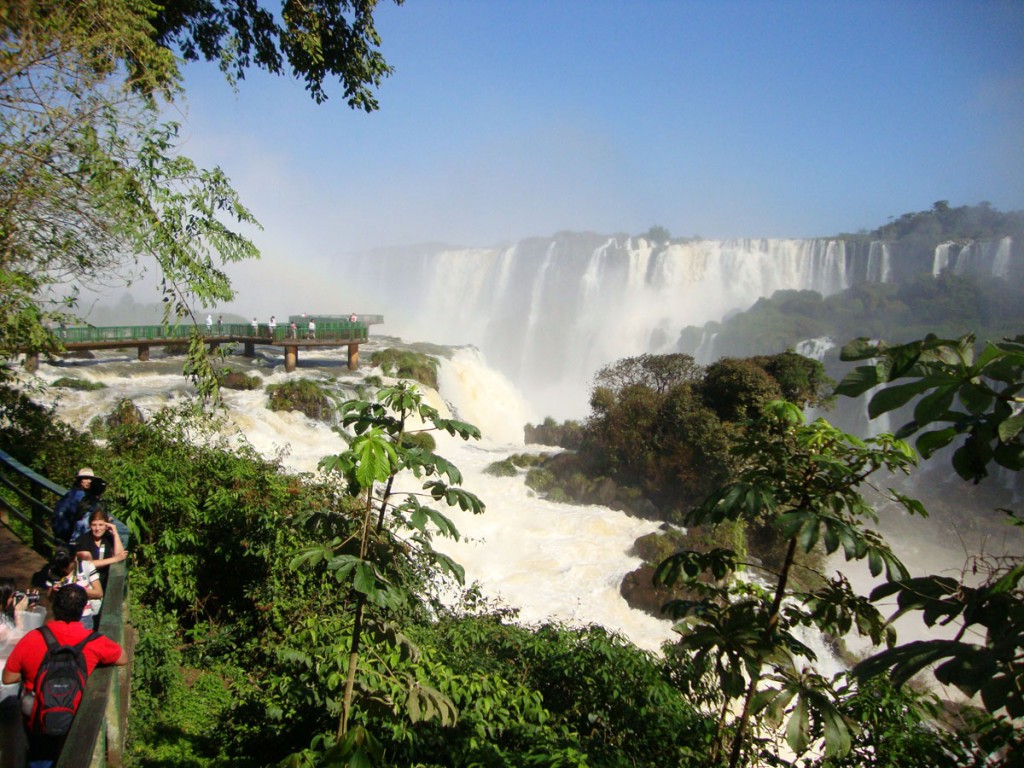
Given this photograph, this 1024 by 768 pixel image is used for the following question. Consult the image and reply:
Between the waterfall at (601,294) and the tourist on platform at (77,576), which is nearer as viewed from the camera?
the tourist on platform at (77,576)

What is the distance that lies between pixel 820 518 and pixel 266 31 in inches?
297

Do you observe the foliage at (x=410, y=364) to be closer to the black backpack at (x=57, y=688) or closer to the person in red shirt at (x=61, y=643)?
the person in red shirt at (x=61, y=643)

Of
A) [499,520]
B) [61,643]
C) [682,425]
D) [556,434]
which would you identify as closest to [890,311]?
[556,434]

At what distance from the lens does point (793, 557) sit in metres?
2.18

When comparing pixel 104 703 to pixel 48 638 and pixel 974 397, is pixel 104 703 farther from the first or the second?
pixel 974 397

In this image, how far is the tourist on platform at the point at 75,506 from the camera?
3.90m

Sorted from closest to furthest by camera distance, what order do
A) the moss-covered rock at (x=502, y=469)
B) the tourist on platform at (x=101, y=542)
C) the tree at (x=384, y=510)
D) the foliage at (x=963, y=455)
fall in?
the foliage at (x=963, y=455), the tree at (x=384, y=510), the tourist on platform at (x=101, y=542), the moss-covered rock at (x=502, y=469)

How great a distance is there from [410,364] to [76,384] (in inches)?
385

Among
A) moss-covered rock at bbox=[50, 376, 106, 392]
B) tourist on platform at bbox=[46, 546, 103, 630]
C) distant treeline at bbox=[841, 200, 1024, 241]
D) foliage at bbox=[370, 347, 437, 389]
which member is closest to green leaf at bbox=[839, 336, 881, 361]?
tourist on platform at bbox=[46, 546, 103, 630]

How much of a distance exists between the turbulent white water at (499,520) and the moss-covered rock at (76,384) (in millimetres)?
257

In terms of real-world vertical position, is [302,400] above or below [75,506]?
below

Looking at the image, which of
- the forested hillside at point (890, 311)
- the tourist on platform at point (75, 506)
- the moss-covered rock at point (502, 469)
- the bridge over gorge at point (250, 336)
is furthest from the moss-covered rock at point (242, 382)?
the forested hillside at point (890, 311)

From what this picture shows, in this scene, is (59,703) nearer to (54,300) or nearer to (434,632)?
(434,632)

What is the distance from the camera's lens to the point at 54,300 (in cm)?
564
